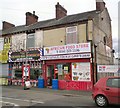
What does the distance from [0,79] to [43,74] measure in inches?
246

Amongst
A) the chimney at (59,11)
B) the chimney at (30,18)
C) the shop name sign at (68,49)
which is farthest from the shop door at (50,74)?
the chimney at (30,18)

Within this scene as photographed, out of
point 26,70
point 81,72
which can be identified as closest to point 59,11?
point 26,70

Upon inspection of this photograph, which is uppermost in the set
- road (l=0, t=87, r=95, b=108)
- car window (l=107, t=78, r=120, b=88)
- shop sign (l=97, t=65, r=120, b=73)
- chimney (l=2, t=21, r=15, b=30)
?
chimney (l=2, t=21, r=15, b=30)

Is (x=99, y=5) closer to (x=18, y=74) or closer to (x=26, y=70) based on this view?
(x=26, y=70)

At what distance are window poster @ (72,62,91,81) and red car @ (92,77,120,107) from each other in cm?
877

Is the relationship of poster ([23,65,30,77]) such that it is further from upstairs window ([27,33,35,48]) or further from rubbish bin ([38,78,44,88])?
upstairs window ([27,33,35,48])

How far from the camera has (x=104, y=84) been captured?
33.3 ft

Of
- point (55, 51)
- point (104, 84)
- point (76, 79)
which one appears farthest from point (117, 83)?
point (55, 51)

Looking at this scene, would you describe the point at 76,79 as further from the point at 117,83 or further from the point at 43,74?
the point at 117,83

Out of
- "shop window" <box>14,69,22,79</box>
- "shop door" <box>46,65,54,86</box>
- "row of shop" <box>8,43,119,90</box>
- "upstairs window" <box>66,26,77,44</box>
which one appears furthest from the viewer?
"shop window" <box>14,69,22,79</box>

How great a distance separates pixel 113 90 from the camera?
9594 millimetres

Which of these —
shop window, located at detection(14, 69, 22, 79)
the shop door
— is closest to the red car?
the shop door

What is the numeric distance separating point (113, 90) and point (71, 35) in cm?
1176

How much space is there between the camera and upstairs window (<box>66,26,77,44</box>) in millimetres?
20572
